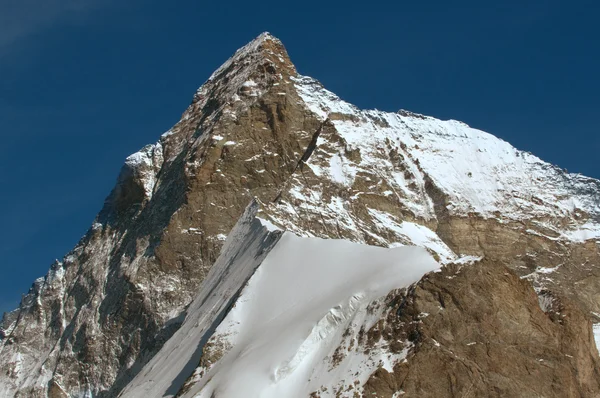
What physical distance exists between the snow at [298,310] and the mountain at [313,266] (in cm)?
14

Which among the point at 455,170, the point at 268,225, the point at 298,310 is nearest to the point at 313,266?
the point at 298,310

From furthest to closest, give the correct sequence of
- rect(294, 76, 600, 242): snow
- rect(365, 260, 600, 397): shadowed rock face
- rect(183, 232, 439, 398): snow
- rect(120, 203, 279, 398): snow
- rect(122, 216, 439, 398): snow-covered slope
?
rect(294, 76, 600, 242): snow
rect(120, 203, 279, 398): snow
rect(183, 232, 439, 398): snow
rect(122, 216, 439, 398): snow-covered slope
rect(365, 260, 600, 397): shadowed rock face

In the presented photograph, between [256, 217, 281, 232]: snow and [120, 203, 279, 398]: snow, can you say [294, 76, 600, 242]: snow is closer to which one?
[120, 203, 279, 398]: snow

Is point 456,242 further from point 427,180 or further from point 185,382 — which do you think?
point 185,382

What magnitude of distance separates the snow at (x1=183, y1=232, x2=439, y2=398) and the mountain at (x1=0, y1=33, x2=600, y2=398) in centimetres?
14

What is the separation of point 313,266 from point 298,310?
5771 mm

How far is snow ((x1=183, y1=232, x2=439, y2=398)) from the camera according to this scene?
258 ft

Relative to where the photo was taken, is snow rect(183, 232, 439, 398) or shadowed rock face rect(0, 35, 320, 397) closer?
snow rect(183, 232, 439, 398)

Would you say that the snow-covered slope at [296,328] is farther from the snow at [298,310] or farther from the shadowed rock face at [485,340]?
the shadowed rock face at [485,340]

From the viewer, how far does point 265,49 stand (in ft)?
473

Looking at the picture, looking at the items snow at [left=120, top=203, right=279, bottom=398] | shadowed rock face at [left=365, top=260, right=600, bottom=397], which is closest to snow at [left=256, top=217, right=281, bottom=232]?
snow at [left=120, top=203, right=279, bottom=398]

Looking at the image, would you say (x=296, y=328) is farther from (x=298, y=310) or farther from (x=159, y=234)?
(x=159, y=234)

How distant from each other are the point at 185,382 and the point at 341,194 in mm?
40218

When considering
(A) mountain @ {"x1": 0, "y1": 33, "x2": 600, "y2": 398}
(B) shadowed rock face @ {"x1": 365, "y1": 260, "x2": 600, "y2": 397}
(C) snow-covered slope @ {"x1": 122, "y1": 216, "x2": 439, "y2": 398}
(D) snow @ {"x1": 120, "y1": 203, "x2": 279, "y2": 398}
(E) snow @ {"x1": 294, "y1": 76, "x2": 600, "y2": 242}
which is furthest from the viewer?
(E) snow @ {"x1": 294, "y1": 76, "x2": 600, "y2": 242}
